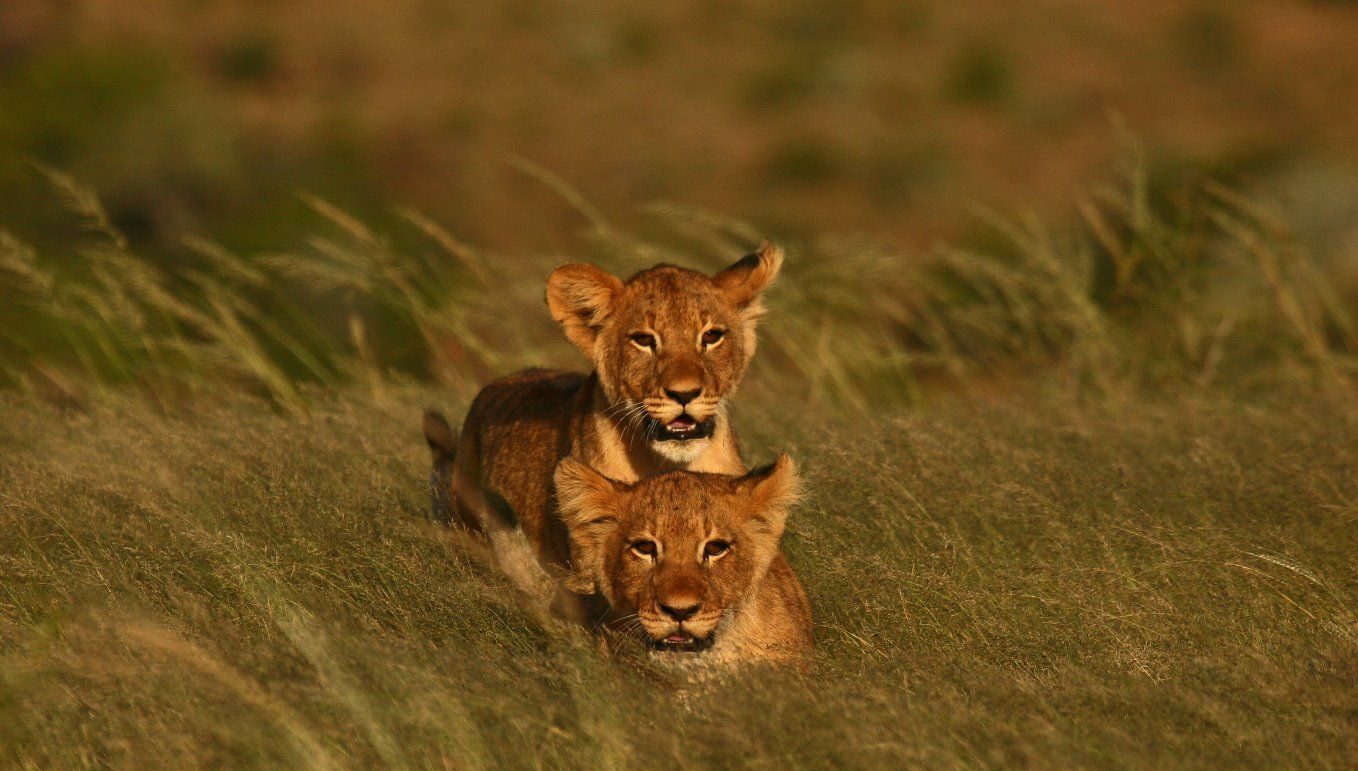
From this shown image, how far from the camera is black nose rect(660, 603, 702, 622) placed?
4.16 metres

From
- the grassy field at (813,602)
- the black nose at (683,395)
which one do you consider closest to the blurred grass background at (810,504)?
the grassy field at (813,602)

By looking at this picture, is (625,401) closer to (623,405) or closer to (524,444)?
(623,405)

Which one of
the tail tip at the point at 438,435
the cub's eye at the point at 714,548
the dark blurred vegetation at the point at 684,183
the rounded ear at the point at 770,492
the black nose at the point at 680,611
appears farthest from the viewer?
the dark blurred vegetation at the point at 684,183

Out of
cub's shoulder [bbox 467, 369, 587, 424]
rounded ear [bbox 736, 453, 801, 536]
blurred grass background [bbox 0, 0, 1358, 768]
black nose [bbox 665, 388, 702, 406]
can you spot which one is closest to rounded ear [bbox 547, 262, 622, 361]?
cub's shoulder [bbox 467, 369, 587, 424]

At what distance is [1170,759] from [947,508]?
1872mm

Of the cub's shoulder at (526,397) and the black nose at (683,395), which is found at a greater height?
the black nose at (683,395)

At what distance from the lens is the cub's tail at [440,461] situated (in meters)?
5.83

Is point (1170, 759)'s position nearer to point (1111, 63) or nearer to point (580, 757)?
point (580, 757)

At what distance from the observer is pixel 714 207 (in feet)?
Answer: 84.0

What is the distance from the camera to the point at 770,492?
4.52m

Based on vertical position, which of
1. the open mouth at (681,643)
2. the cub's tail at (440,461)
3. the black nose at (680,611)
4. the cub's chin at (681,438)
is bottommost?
the cub's tail at (440,461)

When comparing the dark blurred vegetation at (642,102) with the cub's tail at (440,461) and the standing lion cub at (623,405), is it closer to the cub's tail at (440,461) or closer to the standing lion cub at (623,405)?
the cub's tail at (440,461)

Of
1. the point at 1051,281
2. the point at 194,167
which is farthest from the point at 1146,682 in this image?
the point at 194,167

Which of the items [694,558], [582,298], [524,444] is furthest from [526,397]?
[694,558]
